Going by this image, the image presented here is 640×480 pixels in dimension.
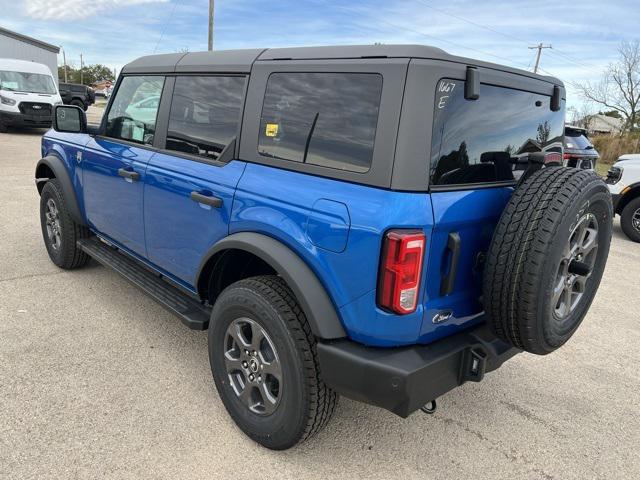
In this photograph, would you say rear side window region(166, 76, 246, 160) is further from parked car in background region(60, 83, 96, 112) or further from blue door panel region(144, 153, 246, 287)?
parked car in background region(60, 83, 96, 112)

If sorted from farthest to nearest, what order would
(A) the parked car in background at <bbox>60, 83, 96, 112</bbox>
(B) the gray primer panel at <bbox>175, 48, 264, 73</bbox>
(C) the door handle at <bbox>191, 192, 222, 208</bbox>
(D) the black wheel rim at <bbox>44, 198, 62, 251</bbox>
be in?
(A) the parked car in background at <bbox>60, 83, 96, 112</bbox>, (D) the black wheel rim at <bbox>44, 198, 62, 251</bbox>, (B) the gray primer panel at <bbox>175, 48, 264, 73</bbox>, (C) the door handle at <bbox>191, 192, 222, 208</bbox>

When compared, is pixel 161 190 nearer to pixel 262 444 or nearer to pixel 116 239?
pixel 116 239

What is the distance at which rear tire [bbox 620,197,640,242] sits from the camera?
24.9 ft

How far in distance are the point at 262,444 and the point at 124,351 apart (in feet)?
4.41

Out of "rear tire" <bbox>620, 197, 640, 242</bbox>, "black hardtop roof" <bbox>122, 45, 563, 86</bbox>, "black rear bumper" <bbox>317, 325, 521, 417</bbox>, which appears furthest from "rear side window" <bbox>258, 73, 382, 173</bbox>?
"rear tire" <bbox>620, 197, 640, 242</bbox>

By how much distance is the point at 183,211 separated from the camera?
2.81m

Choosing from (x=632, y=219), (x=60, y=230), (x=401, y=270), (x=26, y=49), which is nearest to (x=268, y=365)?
(x=401, y=270)

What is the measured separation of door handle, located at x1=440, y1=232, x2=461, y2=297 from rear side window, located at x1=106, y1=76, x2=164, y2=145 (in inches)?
84.7

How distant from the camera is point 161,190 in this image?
2.97 metres

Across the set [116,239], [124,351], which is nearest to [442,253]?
[124,351]

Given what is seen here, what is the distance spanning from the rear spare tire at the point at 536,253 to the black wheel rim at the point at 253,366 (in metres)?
1.03

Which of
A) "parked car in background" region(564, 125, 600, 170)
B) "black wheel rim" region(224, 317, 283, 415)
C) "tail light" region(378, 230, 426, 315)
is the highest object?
"parked car in background" region(564, 125, 600, 170)

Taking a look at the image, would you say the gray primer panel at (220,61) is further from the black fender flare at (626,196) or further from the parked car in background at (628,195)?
the black fender flare at (626,196)

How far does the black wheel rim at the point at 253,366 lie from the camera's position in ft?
7.64
